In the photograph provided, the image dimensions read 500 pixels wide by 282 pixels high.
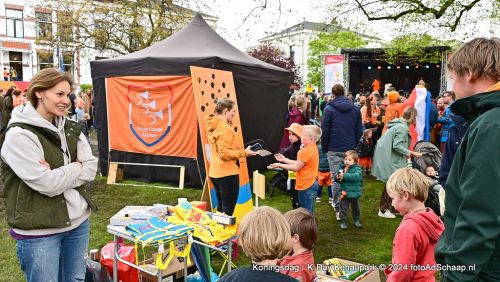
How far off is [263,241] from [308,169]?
2.79 meters

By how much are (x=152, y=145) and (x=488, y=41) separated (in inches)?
265

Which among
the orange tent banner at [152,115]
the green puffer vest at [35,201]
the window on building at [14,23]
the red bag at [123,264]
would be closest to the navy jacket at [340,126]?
the orange tent banner at [152,115]

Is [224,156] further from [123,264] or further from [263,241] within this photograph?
[263,241]

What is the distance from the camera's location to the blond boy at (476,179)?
4.37ft

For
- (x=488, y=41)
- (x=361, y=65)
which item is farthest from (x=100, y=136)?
(x=361, y=65)

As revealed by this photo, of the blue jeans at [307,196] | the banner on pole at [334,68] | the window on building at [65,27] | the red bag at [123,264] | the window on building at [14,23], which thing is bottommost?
the red bag at [123,264]

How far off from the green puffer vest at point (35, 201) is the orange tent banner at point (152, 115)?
4837 mm

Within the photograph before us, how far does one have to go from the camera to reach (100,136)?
27.0 feet

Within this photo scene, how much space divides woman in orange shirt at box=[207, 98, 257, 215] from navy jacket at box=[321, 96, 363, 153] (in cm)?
168

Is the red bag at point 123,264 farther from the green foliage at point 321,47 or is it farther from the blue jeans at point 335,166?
the green foliage at point 321,47

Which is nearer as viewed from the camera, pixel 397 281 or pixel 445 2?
pixel 397 281

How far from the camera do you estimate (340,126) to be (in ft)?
19.3

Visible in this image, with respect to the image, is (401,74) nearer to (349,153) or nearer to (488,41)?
(349,153)

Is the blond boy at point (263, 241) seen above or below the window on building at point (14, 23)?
below
